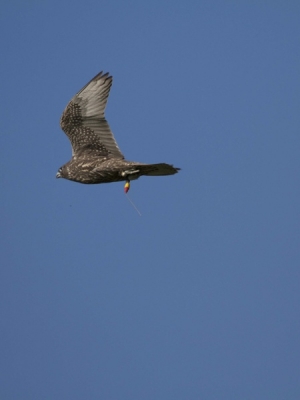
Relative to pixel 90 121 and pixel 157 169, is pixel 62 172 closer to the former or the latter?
pixel 90 121

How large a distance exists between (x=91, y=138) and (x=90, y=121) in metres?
0.55

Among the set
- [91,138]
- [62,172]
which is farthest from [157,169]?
[91,138]

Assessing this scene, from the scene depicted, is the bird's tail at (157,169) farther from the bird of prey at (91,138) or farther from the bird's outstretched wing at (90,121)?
the bird's outstretched wing at (90,121)

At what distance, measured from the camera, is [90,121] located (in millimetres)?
23391

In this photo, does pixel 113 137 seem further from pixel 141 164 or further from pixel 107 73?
pixel 141 164

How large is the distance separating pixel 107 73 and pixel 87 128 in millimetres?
1687

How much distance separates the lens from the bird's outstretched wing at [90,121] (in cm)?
2289

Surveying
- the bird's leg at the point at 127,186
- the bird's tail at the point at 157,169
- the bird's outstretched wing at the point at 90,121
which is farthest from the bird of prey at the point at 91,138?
the bird's tail at the point at 157,169

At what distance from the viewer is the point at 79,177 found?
2184 centimetres

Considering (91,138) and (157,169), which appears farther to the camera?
(91,138)

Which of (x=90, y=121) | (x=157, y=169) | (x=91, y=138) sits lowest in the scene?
(x=157, y=169)

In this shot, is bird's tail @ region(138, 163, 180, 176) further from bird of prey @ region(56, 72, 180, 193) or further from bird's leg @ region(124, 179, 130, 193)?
bird of prey @ region(56, 72, 180, 193)

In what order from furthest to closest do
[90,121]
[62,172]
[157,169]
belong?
1. [90,121]
2. [62,172]
3. [157,169]

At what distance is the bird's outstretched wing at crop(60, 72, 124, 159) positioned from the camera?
22.9 metres
